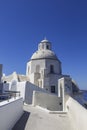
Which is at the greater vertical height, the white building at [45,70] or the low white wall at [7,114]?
the white building at [45,70]

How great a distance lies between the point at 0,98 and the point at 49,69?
25.9 metres

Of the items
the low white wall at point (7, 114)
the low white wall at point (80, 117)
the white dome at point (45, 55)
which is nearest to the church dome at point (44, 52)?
the white dome at point (45, 55)

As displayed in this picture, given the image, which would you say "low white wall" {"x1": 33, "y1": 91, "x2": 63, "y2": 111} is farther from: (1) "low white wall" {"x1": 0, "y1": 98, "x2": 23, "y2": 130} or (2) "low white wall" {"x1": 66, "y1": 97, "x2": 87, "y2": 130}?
(2) "low white wall" {"x1": 66, "y1": 97, "x2": 87, "y2": 130}

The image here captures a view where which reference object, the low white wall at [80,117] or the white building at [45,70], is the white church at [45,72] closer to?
the white building at [45,70]

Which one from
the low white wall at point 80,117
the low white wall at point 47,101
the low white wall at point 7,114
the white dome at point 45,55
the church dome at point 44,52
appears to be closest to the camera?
the low white wall at point 80,117

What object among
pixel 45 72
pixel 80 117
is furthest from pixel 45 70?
pixel 80 117

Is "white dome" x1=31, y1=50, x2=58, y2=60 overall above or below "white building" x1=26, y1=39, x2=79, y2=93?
above

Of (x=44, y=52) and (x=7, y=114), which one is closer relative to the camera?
(x=7, y=114)

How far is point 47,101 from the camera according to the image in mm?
21703

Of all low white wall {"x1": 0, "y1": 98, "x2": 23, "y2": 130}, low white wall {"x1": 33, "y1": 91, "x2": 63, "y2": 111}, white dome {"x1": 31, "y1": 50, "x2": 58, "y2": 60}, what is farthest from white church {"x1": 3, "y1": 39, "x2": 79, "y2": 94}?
low white wall {"x1": 0, "y1": 98, "x2": 23, "y2": 130}

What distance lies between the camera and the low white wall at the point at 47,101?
805 inches

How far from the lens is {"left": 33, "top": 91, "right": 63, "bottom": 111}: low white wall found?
20.4 m

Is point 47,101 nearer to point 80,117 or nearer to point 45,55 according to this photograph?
point 80,117

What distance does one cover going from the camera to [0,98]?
43.4 feet
